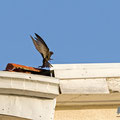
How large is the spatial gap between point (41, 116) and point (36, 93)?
0.32 meters

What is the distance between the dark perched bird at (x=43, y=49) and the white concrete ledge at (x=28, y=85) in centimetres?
39

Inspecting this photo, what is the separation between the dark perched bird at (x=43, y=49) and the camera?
7250 millimetres

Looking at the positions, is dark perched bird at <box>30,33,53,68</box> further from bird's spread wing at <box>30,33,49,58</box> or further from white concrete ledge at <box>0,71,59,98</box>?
white concrete ledge at <box>0,71,59,98</box>

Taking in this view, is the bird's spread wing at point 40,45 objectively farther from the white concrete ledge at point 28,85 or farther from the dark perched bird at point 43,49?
the white concrete ledge at point 28,85

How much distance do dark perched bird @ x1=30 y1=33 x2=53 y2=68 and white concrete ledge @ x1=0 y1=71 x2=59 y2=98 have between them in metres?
0.39

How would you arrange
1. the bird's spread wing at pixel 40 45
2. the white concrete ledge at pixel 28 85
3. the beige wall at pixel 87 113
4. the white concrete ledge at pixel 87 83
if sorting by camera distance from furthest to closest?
the beige wall at pixel 87 113, the bird's spread wing at pixel 40 45, the white concrete ledge at pixel 87 83, the white concrete ledge at pixel 28 85

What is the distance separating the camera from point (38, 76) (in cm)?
688

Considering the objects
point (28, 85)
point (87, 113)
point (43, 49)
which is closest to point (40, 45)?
point (43, 49)

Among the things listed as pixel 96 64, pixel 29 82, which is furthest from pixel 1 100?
pixel 96 64

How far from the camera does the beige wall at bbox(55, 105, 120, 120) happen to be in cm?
753

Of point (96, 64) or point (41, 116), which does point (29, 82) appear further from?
point (96, 64)

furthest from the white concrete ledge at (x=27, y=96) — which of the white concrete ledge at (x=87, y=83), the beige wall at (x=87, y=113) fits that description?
the beige wall at (x=87, y=113)

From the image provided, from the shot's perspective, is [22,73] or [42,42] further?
[42,42]

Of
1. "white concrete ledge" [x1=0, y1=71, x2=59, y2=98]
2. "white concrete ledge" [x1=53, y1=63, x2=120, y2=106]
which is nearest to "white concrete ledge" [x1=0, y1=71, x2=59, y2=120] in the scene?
"white concrete ledge" [x1=0, y1=71, x2=59, y2=98]
